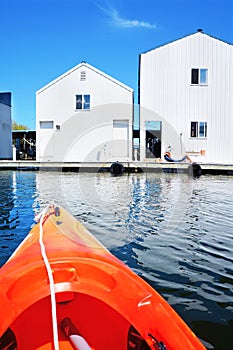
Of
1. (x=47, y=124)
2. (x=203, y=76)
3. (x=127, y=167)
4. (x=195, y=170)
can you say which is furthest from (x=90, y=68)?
(x=195, y=170)

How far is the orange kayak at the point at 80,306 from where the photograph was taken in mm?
1624

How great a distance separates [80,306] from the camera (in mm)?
2195

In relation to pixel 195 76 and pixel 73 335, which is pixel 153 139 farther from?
pixel 73 335

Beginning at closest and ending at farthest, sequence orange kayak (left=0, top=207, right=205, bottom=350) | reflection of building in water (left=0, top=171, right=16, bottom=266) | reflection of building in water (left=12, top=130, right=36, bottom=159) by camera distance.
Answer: orange kayak (left=0, top=207, right=205, bottom=350)
reflection of building in water (left=0, top=171, right=16, bottom=266)
reflection of building in water (left=12, top=130, right=36, bottom=159)

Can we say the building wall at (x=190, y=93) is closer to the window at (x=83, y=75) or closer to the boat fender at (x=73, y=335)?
the window at (x=83, y=75)

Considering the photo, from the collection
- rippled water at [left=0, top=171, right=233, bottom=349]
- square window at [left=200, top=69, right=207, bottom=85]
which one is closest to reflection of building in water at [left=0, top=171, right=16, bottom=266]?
rippled water at [left=0, top=171, right=233, bottom=349]

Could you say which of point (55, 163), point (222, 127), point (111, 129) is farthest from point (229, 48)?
point (55, 163)

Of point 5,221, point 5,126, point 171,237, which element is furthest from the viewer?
point 5,126

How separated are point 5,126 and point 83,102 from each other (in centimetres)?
1032

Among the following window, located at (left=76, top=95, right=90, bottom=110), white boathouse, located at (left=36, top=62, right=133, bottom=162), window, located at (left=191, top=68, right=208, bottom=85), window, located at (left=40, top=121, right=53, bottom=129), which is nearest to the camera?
window, located at (left=191, top=68, right=208, bottom=85)

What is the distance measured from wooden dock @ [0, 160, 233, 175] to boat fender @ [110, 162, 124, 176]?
0.62 m

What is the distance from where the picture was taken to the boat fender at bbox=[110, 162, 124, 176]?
1884 cm

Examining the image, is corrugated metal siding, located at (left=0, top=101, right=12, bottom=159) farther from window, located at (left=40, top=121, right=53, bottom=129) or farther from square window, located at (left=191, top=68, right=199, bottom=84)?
square window, located at (left=191, top=68, right=199, bottom=84)

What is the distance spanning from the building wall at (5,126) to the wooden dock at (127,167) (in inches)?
282
